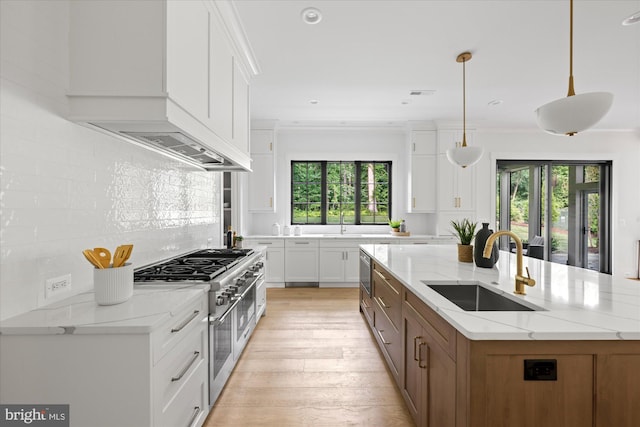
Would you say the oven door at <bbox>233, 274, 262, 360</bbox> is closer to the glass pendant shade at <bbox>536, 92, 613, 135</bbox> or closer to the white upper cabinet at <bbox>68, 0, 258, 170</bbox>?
the white upper cabinet at <bbox>68, 0, 258, 170</bbox>

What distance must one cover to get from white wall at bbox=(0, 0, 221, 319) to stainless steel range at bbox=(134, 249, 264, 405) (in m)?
0.37

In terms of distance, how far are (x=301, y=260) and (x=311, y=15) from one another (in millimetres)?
3621

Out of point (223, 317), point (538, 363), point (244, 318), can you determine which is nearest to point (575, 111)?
point (538, 363)

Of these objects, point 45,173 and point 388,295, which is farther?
point 388,295

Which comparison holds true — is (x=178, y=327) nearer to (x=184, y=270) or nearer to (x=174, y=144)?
(x=184, y=270)

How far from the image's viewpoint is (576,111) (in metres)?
1.57

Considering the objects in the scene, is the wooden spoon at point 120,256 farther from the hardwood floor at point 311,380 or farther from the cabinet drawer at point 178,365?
the hardwood floor at point 311,380

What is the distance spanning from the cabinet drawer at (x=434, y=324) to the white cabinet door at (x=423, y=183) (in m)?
3.82

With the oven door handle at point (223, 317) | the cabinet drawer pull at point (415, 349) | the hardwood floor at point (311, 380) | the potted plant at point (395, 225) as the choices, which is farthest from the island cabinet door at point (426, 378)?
the potted plant at point (395, 225)

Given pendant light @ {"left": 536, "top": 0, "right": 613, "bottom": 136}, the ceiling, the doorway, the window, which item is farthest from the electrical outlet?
the doorway

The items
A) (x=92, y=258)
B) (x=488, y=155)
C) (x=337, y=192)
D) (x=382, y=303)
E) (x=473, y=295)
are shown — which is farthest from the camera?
(x=337, y=192)

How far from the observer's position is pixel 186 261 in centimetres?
250

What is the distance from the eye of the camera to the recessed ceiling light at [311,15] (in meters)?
2.37

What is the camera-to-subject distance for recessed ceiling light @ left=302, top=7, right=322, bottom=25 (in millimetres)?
2367
